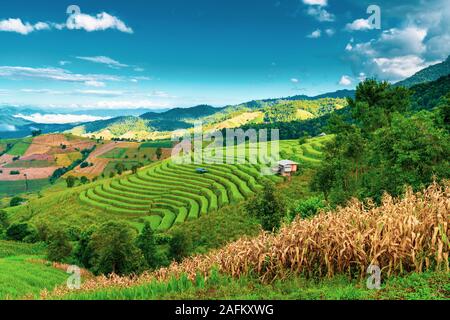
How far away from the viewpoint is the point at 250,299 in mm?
5648

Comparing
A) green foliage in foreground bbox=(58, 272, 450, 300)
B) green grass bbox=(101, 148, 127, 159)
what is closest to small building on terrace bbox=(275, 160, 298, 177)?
green foliage in foreground bbox=(58, 272, 450, 300)

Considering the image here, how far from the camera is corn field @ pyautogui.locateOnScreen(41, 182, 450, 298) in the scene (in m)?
6.70

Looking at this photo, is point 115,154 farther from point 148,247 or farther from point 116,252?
point 116,252

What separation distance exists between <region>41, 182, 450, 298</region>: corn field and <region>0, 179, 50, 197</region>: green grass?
579 feet

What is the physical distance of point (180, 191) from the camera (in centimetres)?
6769

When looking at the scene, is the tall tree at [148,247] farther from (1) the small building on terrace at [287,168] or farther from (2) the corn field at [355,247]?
(1) the small building on terrace at [287,168]

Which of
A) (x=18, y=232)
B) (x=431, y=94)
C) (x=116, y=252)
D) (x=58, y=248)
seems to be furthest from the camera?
(x=431, y=94)

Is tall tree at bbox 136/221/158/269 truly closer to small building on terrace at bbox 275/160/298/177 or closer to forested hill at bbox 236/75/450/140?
small building on terrace at bbox 275/160/298/177

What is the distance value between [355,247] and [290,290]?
167 cm

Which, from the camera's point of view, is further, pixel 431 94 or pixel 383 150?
pixel 431 94

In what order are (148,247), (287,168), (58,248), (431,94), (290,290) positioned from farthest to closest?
(431,94) → (287,168) → (148,247) → (58,248) → (290,290)

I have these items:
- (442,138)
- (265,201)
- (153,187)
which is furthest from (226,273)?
(153,187)

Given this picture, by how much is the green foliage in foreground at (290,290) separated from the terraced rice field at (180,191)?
1775 inches

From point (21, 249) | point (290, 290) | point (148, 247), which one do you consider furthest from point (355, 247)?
point (21, 249)
